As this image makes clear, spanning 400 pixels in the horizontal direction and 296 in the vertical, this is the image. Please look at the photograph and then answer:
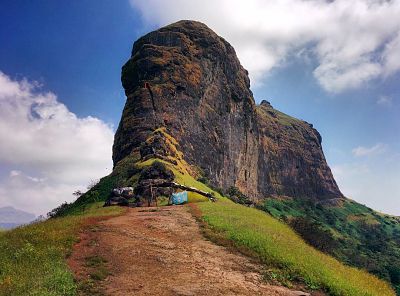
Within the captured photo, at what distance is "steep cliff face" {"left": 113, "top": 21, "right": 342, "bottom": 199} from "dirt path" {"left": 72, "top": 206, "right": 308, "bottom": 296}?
1571 inches

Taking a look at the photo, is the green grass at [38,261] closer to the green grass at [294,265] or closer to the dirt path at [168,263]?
the dirt path at [168,263]

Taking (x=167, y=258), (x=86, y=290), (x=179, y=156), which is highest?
(x=179, y=156)

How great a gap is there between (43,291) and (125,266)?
17.5 ft

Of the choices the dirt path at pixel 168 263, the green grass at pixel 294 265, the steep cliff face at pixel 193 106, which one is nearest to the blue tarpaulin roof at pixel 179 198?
the dirt path at pixel 168 263

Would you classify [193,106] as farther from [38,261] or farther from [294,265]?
[38,261]

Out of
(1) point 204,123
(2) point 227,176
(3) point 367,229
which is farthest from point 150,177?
(3) point 367,229

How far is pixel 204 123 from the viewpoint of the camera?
93938 millimetres

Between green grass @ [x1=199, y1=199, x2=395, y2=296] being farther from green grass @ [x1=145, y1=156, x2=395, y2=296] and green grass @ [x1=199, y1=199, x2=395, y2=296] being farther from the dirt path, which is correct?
the dirt path

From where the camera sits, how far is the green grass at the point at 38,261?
1449 centimetres

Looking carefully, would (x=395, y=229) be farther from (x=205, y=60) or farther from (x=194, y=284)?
(x=194, y=284)

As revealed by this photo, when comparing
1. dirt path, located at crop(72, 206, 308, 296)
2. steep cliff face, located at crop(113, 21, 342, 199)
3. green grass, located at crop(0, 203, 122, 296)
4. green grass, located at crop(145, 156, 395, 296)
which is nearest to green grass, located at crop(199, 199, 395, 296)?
green grass, located at crop(145, 156, 395, 296)

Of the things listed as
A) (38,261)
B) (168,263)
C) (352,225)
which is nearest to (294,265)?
(168,263)

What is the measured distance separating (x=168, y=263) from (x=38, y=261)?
593 cm

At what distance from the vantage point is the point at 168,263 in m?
19.6
